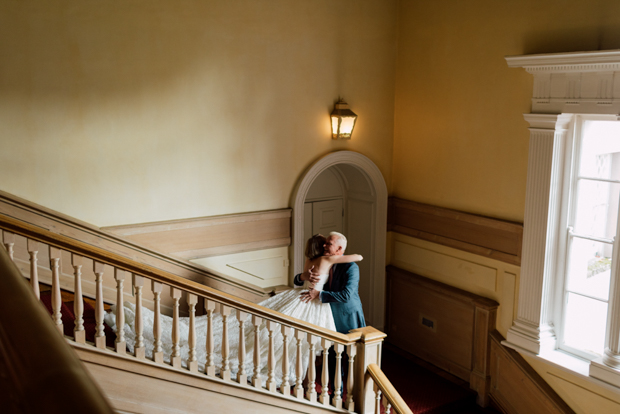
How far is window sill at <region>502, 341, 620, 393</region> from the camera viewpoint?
482 cm

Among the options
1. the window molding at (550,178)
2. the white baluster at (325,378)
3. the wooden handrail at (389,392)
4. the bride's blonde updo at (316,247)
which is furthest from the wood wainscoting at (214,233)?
the window molding at (550,178)

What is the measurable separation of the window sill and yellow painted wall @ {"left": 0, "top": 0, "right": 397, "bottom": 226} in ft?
9.93

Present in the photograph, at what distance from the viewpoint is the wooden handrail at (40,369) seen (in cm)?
46

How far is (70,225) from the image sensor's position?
4.89 m

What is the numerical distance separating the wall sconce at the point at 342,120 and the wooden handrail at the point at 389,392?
2.98m

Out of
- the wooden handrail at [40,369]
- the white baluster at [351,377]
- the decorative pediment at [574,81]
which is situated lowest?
the white baluster at [351,377]

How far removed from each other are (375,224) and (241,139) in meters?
2.22

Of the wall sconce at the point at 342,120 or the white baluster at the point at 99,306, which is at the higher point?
the wall sconce at the point at 342,120

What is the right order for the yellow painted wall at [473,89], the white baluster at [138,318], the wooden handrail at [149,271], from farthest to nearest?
the yellow painted wall at [473,89] → the white baluster at [138,318] → the wooden handrail at [149,271]

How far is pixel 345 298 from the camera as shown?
4723mm

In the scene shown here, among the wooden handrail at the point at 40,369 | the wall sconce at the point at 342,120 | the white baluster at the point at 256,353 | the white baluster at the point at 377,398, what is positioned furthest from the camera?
the wall sconce at the point at 342,120

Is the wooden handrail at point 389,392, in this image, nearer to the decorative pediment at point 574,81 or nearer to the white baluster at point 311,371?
the white baluster at point 311,371

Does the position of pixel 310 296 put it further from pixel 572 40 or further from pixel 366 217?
pixel 572 40

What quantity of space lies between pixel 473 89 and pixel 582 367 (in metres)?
3.04
